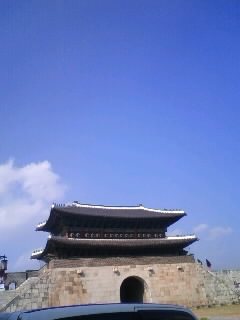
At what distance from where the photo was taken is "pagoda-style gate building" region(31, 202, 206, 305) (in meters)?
28.2

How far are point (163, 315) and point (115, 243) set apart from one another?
28410 millimetres

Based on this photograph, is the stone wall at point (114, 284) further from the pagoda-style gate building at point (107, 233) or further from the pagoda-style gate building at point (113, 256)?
the pagoda-style gate building at point (107, 233)

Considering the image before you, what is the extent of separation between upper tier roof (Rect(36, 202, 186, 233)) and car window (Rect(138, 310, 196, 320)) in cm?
2792

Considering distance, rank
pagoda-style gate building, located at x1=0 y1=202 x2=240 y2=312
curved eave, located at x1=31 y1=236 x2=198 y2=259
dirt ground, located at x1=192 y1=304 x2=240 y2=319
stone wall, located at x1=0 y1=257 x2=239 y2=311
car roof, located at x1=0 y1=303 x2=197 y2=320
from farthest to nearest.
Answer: curved eave, located at x1=31 y1=236 x2=198 y2=259, pagoda-style gate building, located at x1=0 y1=202 x2=240 y2=312, stone wall, located at x1=0 y1=257 x2=239 y2=311, dirt ground, located at x1=192 y1=304 x2=240 y2=319, car roof, located at x1=0 y1=303 x2=197 y2=320

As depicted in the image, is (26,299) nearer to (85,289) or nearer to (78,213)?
(85,289)

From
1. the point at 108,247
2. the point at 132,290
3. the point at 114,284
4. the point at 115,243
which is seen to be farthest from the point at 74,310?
the point at 132,290

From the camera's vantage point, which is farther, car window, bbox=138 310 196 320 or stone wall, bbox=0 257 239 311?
stone wall, bbox=0 257 239 311

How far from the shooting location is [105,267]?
29938 mm

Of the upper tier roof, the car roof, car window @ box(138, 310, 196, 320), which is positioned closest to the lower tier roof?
the upper tier roof

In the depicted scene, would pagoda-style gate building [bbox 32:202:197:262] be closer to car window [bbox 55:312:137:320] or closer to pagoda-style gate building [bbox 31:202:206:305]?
→ pagoda-style gate building [bbox 31:202:206:305]

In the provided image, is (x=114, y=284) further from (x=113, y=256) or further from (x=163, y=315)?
(x=163, y=315)

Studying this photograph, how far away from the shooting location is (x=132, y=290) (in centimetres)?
3431

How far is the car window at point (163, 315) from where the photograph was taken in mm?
3049

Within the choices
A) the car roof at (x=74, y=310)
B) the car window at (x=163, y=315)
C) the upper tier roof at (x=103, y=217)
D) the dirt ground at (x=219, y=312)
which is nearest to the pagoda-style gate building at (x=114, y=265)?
the upper tier roof at (x=103, y=217)
